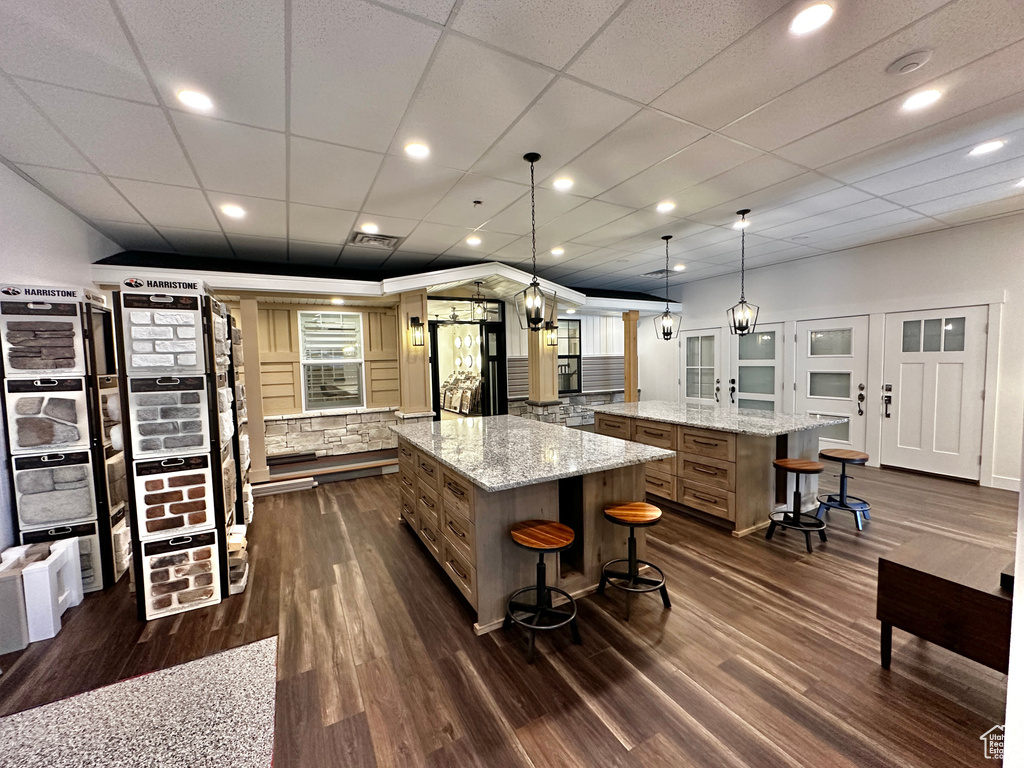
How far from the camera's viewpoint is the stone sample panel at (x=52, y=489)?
255 cm

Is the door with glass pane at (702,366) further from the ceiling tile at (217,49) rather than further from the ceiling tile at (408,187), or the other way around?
the ceiling tile at (217,49)

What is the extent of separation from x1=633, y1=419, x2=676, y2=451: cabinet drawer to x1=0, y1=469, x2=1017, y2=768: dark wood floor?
3.69 feet

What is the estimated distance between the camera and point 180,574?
2.50 metres

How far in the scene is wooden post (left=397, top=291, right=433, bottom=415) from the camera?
5.47m

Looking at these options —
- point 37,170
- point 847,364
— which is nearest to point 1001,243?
A: point 847,364

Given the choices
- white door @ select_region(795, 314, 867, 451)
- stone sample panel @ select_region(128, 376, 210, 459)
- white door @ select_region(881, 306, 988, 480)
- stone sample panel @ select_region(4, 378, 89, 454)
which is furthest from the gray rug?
white door @ select_region(881, 306, 988, 480)

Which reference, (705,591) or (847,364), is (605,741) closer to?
(705,591)

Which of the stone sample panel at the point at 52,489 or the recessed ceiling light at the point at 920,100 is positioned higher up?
the recessed ceiling light at the point at 920,100

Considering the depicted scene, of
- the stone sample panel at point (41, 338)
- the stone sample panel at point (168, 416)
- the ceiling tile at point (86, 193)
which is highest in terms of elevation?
the ceiling tile at point (86, 193)

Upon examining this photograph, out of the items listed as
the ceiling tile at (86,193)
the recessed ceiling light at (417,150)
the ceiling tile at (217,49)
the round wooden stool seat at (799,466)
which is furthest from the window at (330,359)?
the round wooden stool seat at (799,466)

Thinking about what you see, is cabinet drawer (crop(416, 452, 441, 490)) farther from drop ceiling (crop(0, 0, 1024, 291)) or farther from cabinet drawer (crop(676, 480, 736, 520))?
cabinet drawer (crop(676, 480, 736, 520))

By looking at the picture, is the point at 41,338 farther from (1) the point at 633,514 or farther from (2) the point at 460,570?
(1) the point at 633,514

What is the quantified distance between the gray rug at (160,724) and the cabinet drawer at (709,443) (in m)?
3.45

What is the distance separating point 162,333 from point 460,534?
2119mm
